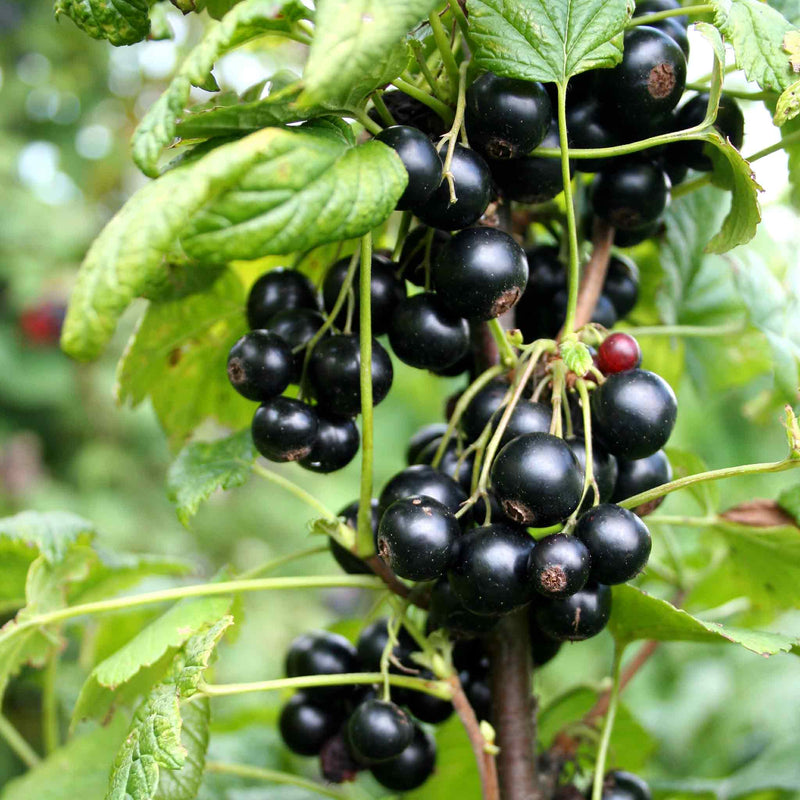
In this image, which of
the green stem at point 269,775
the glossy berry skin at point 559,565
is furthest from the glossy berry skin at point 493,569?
the green stem at point 269,775

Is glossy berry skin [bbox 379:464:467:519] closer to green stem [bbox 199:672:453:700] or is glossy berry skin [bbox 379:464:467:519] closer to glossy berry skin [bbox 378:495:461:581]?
glossy berry skin [bbox 378:495:461:581]

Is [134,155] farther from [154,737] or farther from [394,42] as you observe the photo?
[154,737]

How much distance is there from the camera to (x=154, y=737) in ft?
2.29

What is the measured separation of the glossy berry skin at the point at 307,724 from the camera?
92 cm

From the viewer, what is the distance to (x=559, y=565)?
63 centimetres

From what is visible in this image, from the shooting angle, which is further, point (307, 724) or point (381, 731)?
point (307, 724)

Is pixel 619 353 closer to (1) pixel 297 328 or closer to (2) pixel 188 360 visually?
(1) pixel 297 328

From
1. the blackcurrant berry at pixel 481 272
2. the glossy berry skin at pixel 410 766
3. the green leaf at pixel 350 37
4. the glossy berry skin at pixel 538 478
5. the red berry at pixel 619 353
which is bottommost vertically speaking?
the glossy berry skin at pixel 410 766

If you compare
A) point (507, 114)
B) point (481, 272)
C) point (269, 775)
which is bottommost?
point (269, 775)

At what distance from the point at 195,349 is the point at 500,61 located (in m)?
0.55

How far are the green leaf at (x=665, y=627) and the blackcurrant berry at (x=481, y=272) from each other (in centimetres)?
29

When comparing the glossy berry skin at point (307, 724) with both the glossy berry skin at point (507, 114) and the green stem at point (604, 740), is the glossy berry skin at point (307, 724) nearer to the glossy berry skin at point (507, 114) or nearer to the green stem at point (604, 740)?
the green stem at point (604, 740)

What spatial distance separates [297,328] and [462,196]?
216 mm

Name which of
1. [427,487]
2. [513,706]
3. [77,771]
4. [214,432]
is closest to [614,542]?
[427,487]
